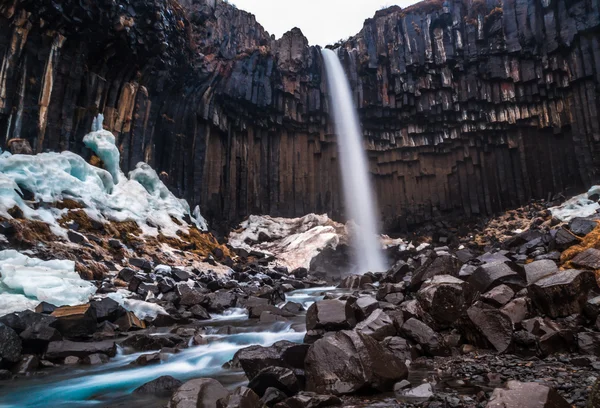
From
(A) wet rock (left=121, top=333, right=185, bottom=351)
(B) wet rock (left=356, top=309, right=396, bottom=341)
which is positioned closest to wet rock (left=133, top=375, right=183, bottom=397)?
(A) wet rock (left=121, top=333, right=185, bottom=351)

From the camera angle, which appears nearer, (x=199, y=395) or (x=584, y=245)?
(x=199, y=395)

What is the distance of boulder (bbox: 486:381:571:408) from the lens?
3141mm

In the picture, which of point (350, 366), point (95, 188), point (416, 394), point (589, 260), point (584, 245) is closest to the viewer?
point (416, 394)

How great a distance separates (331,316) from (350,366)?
2.62 meters

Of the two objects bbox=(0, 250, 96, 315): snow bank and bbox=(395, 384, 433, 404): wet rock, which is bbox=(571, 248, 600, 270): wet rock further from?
bbox=(0, 250, 96, 315): snow bank

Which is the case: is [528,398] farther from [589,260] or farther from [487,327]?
[589,260]

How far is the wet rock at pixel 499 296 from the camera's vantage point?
701 cm

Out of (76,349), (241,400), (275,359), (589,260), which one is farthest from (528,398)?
(76,349)

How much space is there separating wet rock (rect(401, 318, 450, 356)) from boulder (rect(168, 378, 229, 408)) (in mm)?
3293

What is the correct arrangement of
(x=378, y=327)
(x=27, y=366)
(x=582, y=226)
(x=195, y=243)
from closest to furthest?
1. (x=27, y=366)
2. (x=378, y=327)
3. (x=582, y=226)
4. (x=195, y=243)

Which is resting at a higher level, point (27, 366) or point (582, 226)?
point (582, 226)

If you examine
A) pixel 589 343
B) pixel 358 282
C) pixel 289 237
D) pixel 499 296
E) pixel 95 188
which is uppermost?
pixel 95 188

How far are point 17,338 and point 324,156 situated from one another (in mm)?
28071

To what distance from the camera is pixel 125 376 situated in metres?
6.23
